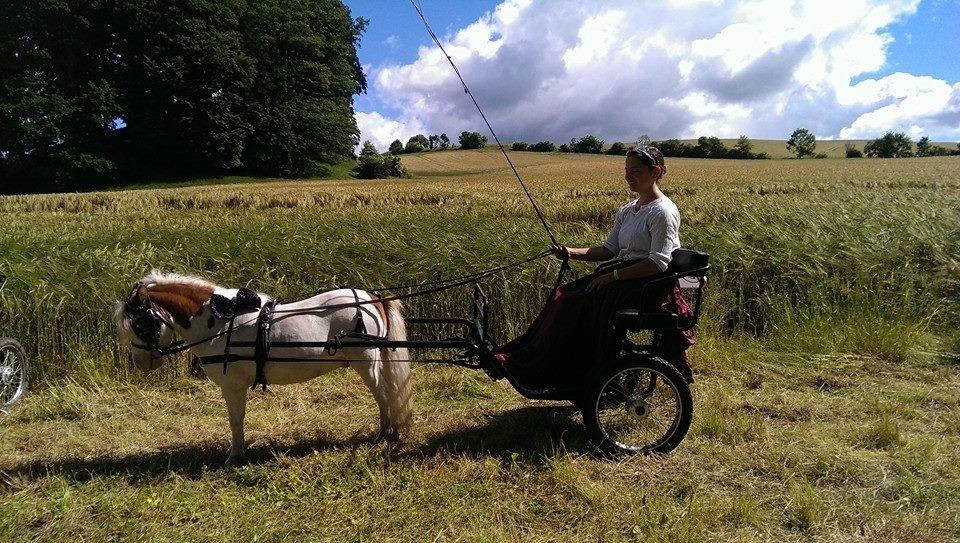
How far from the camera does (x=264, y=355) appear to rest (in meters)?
3.51

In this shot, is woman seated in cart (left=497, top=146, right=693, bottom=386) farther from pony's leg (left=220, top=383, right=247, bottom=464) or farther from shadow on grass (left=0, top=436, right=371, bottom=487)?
pony's leg (left=220, top=383, right=247, bottom=464)

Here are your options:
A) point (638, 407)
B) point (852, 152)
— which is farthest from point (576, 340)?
point (852, 152)

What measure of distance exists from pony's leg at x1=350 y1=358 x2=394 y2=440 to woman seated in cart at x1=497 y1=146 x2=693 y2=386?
2.93 feet

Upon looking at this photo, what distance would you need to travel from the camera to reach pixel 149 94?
4481 centimetres

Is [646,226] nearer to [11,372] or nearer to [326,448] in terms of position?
[326,448]

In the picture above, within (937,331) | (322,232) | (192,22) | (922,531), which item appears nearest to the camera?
(922,531)

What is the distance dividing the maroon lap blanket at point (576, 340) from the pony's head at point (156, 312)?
2.17m

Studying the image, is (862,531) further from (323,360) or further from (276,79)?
(276,79)

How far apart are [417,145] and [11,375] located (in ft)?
288

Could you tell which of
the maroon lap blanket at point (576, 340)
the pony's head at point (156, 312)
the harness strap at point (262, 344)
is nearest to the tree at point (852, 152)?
the maroon lap blanket at point (576, 340)

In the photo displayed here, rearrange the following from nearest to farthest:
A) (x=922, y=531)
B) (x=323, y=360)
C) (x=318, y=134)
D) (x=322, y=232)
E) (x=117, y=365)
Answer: (x=922, y=531) → (x=323, y=360) → (x=117, y=365) → (x=322, y=232) → (x=318, y=134)

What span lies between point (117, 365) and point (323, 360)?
3.28 meters

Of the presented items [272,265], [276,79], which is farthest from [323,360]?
[276,79]

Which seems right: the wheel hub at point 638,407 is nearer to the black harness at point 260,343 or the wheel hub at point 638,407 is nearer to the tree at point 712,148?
the black harness at point 260,343
